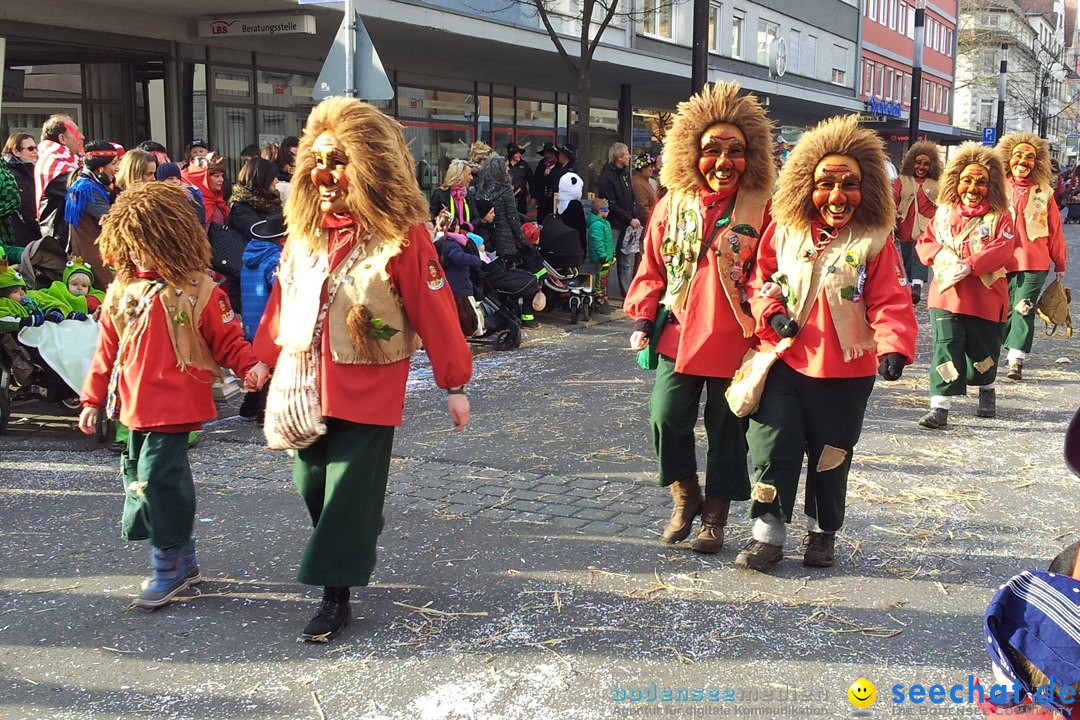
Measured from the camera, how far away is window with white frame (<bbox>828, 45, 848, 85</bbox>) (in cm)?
3944

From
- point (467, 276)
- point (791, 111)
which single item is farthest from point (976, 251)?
point (791, 111)

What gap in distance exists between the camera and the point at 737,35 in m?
31.3

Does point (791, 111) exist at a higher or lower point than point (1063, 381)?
higher

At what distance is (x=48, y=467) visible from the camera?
6.62 metres

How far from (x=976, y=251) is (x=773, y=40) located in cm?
2714

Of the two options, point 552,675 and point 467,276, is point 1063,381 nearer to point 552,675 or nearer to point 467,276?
point 467,276

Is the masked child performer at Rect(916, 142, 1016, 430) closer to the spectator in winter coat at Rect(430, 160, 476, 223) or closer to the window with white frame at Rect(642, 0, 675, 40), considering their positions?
the spectator in winter coat at Rect(430, 160, 476, 223)

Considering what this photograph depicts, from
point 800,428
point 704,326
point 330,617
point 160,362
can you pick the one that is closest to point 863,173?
point 704,326

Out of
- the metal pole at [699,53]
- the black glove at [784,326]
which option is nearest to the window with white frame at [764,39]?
the metal pole at [699,53]

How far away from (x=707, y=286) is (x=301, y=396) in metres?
1.93

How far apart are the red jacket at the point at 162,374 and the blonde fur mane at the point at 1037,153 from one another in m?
6.96

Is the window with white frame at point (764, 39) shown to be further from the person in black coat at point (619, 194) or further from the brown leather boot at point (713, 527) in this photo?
the brown leather boot at point (713, 527)

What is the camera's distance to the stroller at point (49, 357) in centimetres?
712

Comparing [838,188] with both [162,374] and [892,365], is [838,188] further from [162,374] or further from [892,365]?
[162,374]
